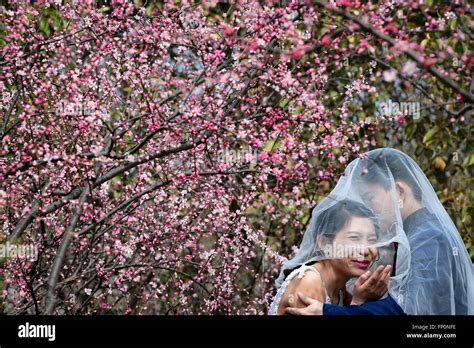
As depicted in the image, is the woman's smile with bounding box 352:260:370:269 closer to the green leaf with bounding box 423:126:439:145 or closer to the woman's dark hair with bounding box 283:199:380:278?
the woman's dark hair with bounding box 283:199:380:278

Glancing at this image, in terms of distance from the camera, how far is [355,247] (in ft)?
13.1

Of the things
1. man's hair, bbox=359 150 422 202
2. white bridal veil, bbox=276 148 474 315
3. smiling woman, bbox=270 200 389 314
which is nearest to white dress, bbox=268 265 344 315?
smiling woman, bbox=270 200 389 314

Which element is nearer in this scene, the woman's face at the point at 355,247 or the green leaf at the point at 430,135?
the woman's face at the point at 355,247

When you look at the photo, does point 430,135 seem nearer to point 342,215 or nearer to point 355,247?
point 342,215

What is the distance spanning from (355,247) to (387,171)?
68 centimetres

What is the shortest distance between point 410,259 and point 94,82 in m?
2.49

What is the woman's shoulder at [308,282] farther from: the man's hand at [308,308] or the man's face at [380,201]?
the man's face at [380,201]

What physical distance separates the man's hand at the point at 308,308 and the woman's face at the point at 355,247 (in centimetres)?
27

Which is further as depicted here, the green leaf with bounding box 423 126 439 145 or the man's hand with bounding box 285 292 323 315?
the green leaf with bounding box 423 126 439 145

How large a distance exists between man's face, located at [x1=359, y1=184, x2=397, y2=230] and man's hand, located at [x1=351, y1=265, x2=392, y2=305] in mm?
357

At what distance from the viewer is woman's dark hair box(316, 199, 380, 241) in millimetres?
4113

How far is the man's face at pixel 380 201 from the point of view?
4199 millimetres

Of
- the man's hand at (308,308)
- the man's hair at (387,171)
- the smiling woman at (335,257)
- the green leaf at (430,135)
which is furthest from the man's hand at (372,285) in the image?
the green leaf at (430,135)

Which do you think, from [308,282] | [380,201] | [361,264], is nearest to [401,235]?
[380,201]
